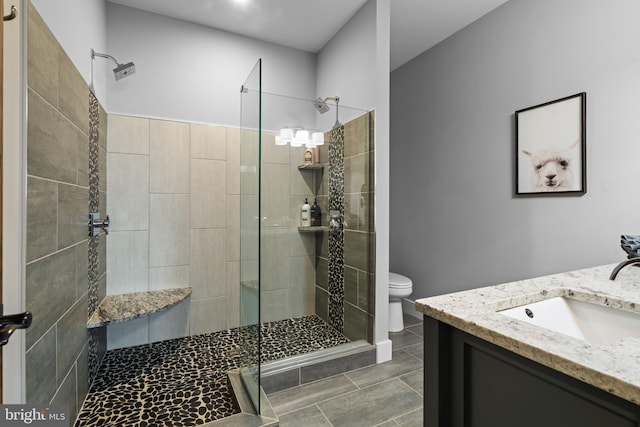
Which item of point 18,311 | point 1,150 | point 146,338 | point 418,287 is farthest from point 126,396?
point 418,287

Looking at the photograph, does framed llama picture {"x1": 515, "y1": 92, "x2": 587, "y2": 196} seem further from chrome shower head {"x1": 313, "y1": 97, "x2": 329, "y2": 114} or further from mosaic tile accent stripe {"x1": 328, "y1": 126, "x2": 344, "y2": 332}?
chrome shower head {"x1": 313, "y1": 97, "x2": 329, "y2": 114}

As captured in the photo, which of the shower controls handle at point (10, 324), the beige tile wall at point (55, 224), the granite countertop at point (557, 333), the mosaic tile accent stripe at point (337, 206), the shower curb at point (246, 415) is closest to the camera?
the granite countertop at point (557, 333)

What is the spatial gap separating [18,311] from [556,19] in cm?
335

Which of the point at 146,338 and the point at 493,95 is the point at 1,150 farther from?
the point at 493,95

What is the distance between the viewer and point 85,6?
175 centimetres

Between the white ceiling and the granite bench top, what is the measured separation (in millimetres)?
2345

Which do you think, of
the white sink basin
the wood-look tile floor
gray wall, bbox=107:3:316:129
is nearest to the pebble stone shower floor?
the wood-look tile floor

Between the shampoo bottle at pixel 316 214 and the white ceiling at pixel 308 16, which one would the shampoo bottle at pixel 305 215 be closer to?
the shampoo bottle at pixel 316 214

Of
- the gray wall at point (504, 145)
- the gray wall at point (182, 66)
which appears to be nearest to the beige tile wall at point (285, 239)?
the gray wall at point (182, 66)

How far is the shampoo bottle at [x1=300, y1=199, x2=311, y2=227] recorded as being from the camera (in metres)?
2.41

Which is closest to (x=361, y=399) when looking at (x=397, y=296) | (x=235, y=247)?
(x=397, y=296)

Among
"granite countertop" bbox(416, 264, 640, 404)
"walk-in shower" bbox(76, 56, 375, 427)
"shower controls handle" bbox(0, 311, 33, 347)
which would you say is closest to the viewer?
"granite countertop" bbox(416, 264, 640, 404)

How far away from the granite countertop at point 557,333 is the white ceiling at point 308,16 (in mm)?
2332

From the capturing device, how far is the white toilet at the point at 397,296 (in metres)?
2.67
